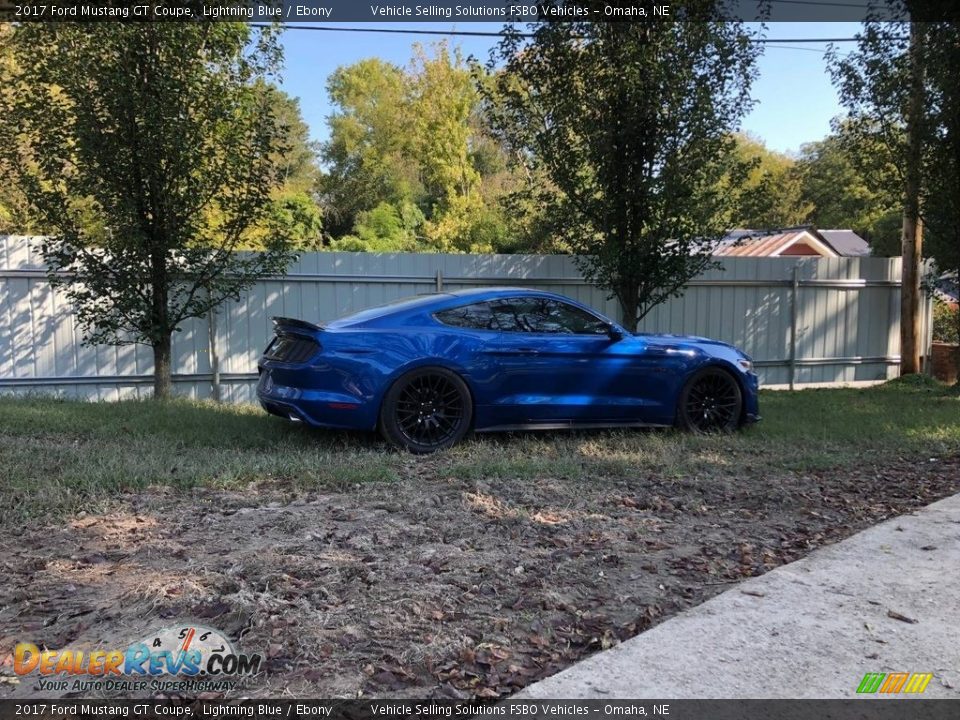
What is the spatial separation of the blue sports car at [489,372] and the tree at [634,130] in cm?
296

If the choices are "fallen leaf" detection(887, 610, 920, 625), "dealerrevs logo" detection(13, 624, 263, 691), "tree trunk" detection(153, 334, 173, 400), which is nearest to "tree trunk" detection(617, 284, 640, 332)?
"tree trunk" detection(153, 334, 173, 400)

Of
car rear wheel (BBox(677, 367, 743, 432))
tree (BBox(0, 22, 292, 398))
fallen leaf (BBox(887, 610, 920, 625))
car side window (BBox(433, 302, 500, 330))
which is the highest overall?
tree (BBox(0, 22, 292, 398))

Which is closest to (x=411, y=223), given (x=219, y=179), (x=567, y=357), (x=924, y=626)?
(x=219, y=179)

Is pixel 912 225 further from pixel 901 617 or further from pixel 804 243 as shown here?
pixel 804 243

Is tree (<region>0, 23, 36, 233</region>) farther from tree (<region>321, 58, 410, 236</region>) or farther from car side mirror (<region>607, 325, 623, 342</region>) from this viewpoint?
tree (<region>321, 58, 410, 236</region>)

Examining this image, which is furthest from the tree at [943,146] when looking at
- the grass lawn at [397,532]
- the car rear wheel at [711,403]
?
the car rear wheel at [711,403]

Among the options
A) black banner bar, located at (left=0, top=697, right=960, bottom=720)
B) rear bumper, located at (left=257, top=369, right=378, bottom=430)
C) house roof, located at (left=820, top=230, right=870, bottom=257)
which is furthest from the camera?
house roof, located at (left=820, top=230, right=870, bottom=257)

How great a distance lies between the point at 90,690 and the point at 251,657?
0.51m

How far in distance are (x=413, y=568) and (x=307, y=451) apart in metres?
2.69

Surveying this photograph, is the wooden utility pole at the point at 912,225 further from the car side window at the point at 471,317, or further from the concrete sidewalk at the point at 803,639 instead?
the concrete sidewalk at the point at 803,639

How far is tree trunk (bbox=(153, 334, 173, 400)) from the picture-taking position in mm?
8586

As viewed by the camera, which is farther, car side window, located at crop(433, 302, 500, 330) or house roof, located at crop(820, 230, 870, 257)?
house roof, located at crop(820, 230, 870, 257)

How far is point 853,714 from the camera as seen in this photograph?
101 inches

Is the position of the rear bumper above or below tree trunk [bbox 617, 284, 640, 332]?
below
